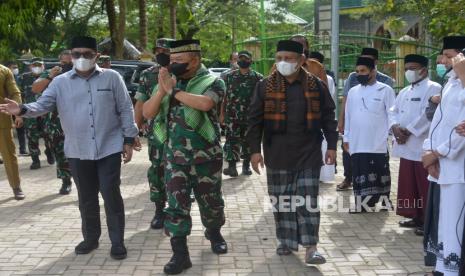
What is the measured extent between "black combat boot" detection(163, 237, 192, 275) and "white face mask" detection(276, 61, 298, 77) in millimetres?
1663

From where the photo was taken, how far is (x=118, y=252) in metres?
5.38

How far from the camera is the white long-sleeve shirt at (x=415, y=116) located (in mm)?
6152

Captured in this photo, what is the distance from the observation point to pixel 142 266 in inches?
205

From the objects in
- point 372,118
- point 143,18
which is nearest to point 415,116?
point 372,118

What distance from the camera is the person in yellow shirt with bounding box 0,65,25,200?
7789mm

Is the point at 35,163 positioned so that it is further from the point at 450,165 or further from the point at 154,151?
the point at 450,165

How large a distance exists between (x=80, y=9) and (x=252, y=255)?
27.9 metres

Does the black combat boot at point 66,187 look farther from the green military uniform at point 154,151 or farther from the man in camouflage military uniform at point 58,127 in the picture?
the green military uniform at point 154,151

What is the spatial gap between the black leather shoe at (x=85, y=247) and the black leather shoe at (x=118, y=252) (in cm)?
29

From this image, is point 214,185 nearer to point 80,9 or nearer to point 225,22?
point 80,9

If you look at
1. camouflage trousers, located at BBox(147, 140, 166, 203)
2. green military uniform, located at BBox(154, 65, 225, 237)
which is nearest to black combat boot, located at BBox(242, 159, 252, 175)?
camouflage trousers, located at BBox(147, 140, 166, 203)

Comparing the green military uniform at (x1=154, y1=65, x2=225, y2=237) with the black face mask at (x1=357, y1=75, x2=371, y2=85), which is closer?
the green military uniform at (x1=154, y1=65, x2=225, y2=237)

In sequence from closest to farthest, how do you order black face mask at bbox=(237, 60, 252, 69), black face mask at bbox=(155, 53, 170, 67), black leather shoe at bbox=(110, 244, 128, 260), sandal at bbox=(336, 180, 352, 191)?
black face mask at bbox=(155, 53, 170, 67)
black leather shoe at bbox=(110, 244, 128, 260)
sandal at bbox=(336, 180, 352, 191)
black face mask at bbox=(237, 60, 252, 69)

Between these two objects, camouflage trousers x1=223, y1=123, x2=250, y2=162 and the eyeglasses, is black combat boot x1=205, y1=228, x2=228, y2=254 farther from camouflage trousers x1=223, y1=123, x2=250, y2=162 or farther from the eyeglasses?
camouflage trousers x1=223, y1=123, x2=250, y2=162
